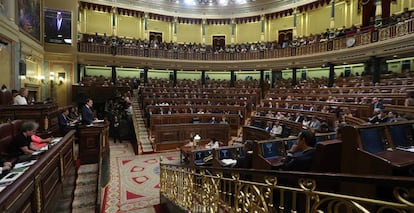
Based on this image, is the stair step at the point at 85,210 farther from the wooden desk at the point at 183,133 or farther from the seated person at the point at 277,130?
the seated person at the point at 277,130

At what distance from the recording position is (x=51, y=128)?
5656mm

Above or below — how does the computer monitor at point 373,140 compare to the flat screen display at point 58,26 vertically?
below

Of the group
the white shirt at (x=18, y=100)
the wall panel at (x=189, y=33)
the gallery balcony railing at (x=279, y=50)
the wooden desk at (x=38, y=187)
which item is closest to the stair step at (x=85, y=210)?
the wooden desk at (x=38, y=187)

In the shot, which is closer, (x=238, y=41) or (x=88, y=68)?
(x=88, y=68)

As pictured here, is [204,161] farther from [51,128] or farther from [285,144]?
[51,128]

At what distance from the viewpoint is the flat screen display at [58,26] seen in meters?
11.5

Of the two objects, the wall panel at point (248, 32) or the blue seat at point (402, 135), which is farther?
the wall panel at point (248, 32)

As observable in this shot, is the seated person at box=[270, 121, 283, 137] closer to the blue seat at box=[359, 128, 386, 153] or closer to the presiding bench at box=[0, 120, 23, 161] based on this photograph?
the blue seat at box=[359, 128, 386, 153]

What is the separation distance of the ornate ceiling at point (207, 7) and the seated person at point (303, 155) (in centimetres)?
1586

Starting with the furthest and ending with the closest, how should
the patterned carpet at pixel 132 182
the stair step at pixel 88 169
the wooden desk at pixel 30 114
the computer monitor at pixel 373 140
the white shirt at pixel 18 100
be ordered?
the white shirt at pixel 18 100, the wooden desk at pixel 30 114, the patterned carpet at pixel 132 182, the stair step at pixel 88 169, the computer monitor at pixel 373 140

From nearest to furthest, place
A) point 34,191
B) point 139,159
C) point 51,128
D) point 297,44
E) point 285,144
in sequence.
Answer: point 34,191
point 285,144
point 51,128
point 139,159
point 297,44

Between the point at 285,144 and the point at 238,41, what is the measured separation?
16.9m

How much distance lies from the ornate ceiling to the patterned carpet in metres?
12.7

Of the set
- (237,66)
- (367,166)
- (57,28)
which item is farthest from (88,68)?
(367,166)
